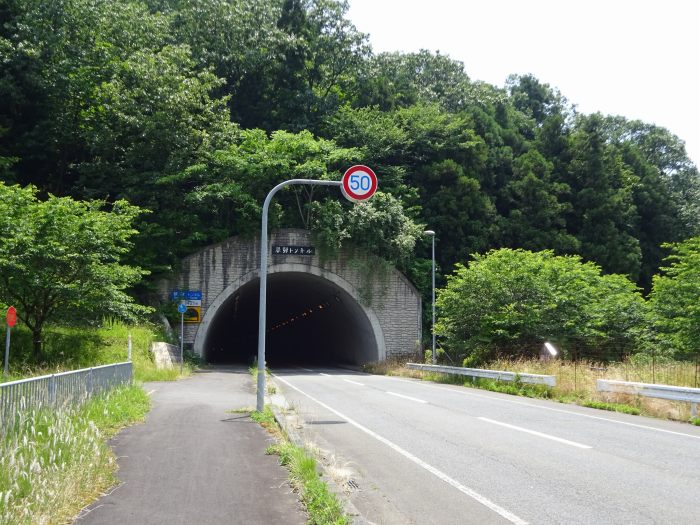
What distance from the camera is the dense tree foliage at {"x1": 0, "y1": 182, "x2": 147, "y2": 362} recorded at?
1728cm

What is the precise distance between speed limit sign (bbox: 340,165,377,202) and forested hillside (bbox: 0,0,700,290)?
18.0 meters

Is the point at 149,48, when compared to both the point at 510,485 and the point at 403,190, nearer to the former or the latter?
the point at 403,190

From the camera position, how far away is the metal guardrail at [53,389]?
239 inches

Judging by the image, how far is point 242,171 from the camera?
100 ft

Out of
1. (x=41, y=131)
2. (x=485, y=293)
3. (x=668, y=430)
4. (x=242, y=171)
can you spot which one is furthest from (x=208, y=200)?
(x=668, y=430)

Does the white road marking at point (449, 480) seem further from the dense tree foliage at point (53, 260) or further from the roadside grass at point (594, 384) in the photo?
the dense tree foliage at point (53, 260)

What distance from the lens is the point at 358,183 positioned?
1130 centimetres

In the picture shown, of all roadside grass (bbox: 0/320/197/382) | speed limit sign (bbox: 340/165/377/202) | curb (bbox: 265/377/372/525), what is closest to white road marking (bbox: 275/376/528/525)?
curb (bbox: 265/377/372/525)

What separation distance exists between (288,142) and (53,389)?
82.3 ft

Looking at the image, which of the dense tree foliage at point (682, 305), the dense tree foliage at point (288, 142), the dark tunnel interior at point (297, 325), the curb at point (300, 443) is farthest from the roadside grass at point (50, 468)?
the dark tunnel interior at point (297, 325)

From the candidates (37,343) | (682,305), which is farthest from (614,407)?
(37,343)

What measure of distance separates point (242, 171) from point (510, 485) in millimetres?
26220

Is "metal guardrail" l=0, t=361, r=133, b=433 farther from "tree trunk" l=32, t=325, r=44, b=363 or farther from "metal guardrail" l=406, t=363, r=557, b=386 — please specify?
"metal guardrail" l=406, t=363, r=557, b=386

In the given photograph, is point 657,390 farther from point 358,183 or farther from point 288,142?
point 288,142
